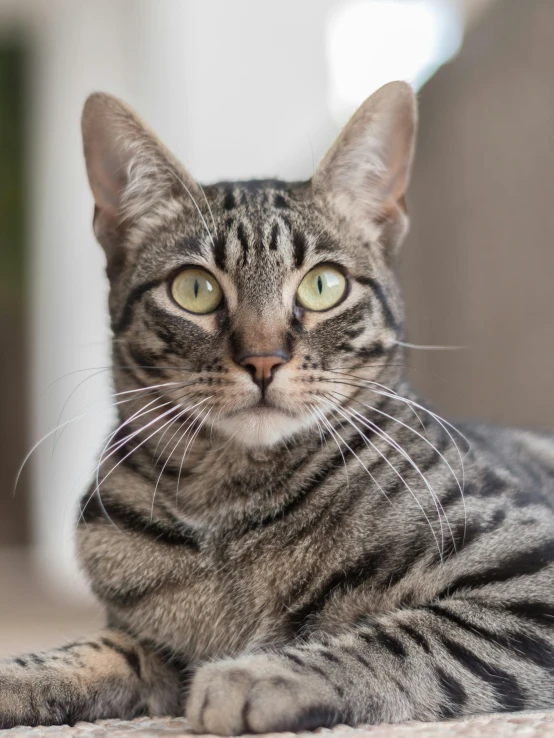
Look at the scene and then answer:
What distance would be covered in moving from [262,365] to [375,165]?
0.53 meters

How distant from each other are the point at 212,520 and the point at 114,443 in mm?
259

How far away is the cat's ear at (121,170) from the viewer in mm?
1433

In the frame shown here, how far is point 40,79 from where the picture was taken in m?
4.50

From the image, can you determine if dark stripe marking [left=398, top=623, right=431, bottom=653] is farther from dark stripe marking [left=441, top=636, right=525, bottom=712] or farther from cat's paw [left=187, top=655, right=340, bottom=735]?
cat's paw [left=187, top=655, right=340, bottom=735]

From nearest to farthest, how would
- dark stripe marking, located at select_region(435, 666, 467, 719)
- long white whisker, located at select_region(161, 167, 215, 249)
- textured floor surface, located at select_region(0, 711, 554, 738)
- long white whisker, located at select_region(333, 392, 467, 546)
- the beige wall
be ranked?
textured floor surface, located at select_region(0, 711, 554, 738)
dark stripe marking, located at select_region(435, 666, 467, 719)
long white whisker, located at select_region(333, 392, 467, 546)
long white whisker, located at select_region(161, 167, 215, 249)
the beige wall

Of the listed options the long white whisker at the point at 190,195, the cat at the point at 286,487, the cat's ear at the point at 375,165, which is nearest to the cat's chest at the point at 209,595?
the cat at the point at 286,487

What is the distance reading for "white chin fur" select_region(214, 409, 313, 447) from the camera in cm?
120

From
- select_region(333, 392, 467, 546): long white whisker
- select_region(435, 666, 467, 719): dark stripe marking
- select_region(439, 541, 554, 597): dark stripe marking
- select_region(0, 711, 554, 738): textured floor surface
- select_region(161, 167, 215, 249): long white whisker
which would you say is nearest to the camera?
select_region(0, 711, 554, 738): textured floor surface

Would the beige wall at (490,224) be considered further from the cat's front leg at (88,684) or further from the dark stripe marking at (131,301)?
the cat's front leg at (88,684)

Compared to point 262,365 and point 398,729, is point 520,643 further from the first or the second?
point 262,365

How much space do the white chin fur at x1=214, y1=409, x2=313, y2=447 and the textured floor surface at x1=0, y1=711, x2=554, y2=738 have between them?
392 millimetres

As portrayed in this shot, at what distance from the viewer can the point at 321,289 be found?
1.31 meters

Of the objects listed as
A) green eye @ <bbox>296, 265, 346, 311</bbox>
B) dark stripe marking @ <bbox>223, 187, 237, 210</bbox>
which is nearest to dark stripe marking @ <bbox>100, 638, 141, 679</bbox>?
green eye @ <bbox>296, 265, 346, 311</bbox>

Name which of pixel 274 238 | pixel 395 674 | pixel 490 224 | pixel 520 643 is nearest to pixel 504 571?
pixel 520 643
